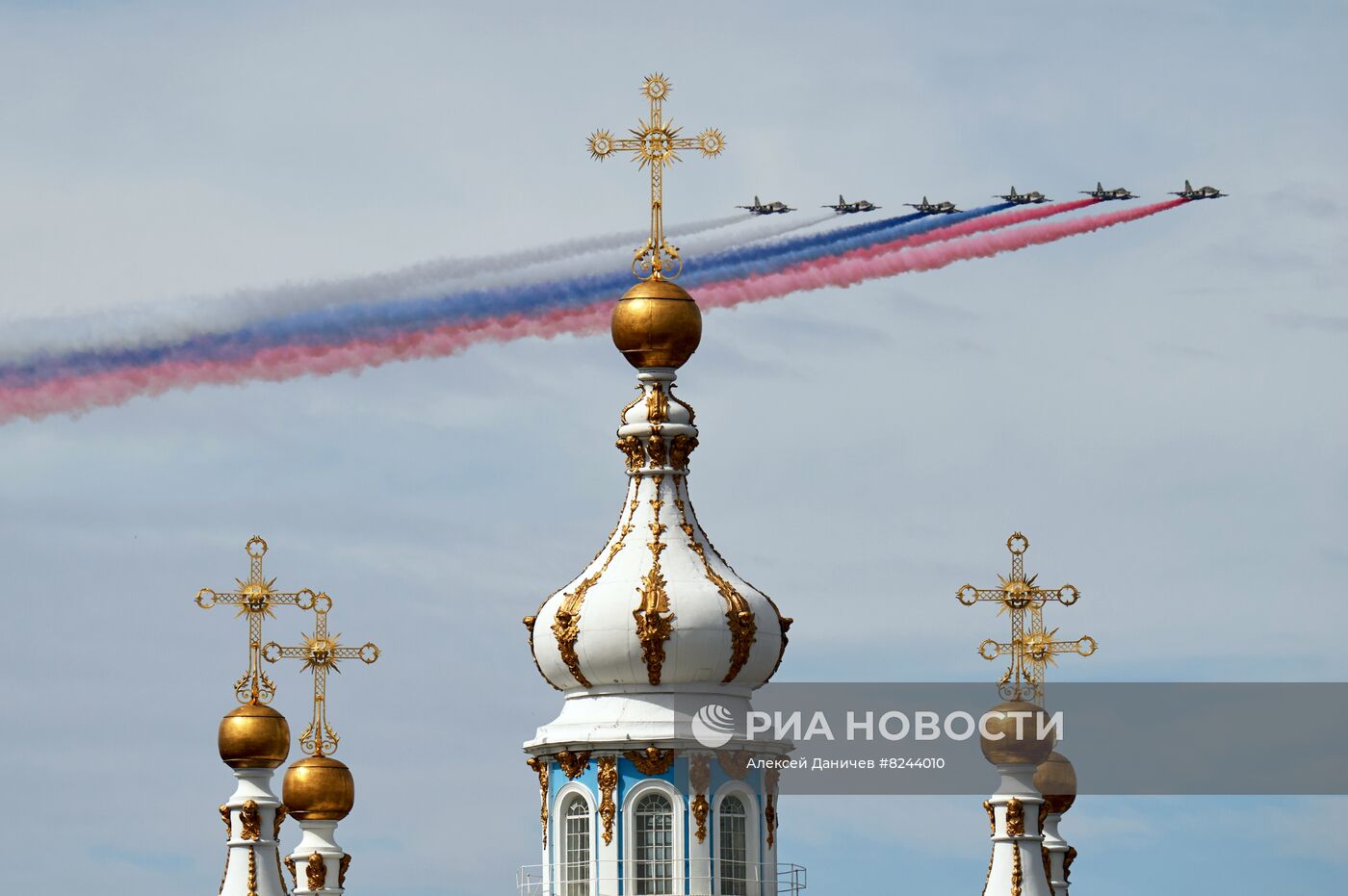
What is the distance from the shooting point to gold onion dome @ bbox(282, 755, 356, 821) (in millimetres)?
105688

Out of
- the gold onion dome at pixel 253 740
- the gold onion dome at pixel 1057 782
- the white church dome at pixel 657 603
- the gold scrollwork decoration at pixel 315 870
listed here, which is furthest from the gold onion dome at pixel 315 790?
the white church dome at pixel 657 603

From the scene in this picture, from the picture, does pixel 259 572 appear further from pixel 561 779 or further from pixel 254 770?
pixel 561 779

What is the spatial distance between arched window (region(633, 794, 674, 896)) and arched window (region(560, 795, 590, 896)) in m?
1.02

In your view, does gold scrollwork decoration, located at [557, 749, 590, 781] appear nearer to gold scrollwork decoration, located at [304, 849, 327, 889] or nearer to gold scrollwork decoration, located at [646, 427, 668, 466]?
gold scrollwork decoration, located at [646, 427, 668, 466]

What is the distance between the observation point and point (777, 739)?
277 ft

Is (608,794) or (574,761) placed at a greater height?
(574,761)

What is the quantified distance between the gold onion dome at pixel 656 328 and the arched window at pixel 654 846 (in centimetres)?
878

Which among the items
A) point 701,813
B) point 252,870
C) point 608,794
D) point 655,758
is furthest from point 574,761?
point 252,870

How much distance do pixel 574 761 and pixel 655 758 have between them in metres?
1.67

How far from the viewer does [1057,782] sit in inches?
4154

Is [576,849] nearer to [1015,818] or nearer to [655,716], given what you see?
[655,716]

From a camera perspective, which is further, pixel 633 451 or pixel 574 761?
pixel 633 451

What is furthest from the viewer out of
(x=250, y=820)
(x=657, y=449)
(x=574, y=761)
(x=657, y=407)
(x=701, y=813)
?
(x=250, y=820)

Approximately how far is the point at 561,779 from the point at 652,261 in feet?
34.8
